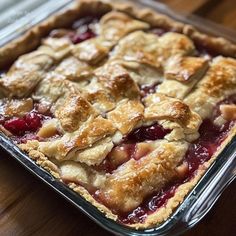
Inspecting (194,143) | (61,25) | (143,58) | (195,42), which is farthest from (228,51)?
(61,25)

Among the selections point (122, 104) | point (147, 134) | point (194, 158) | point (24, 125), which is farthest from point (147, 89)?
point (24, 125)

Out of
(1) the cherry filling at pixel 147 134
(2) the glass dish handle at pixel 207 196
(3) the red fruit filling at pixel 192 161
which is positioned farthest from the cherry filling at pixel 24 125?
(2) the glass dish handle at pixel 207 196

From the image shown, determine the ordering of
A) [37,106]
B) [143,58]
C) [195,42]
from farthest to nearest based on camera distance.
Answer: [195,42], [143,58], [37,106]

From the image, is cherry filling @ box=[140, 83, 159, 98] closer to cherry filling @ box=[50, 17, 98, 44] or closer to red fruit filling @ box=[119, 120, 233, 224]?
red fruit filling @ box=[119, 120, 233, 224]

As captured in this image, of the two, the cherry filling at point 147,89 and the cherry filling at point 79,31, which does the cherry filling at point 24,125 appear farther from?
the cherry filling at point 79,31

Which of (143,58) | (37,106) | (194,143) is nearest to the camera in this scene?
(194,143)

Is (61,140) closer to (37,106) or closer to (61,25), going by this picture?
(37,106)

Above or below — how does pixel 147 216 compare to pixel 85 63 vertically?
below

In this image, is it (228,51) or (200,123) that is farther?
(228,51)
